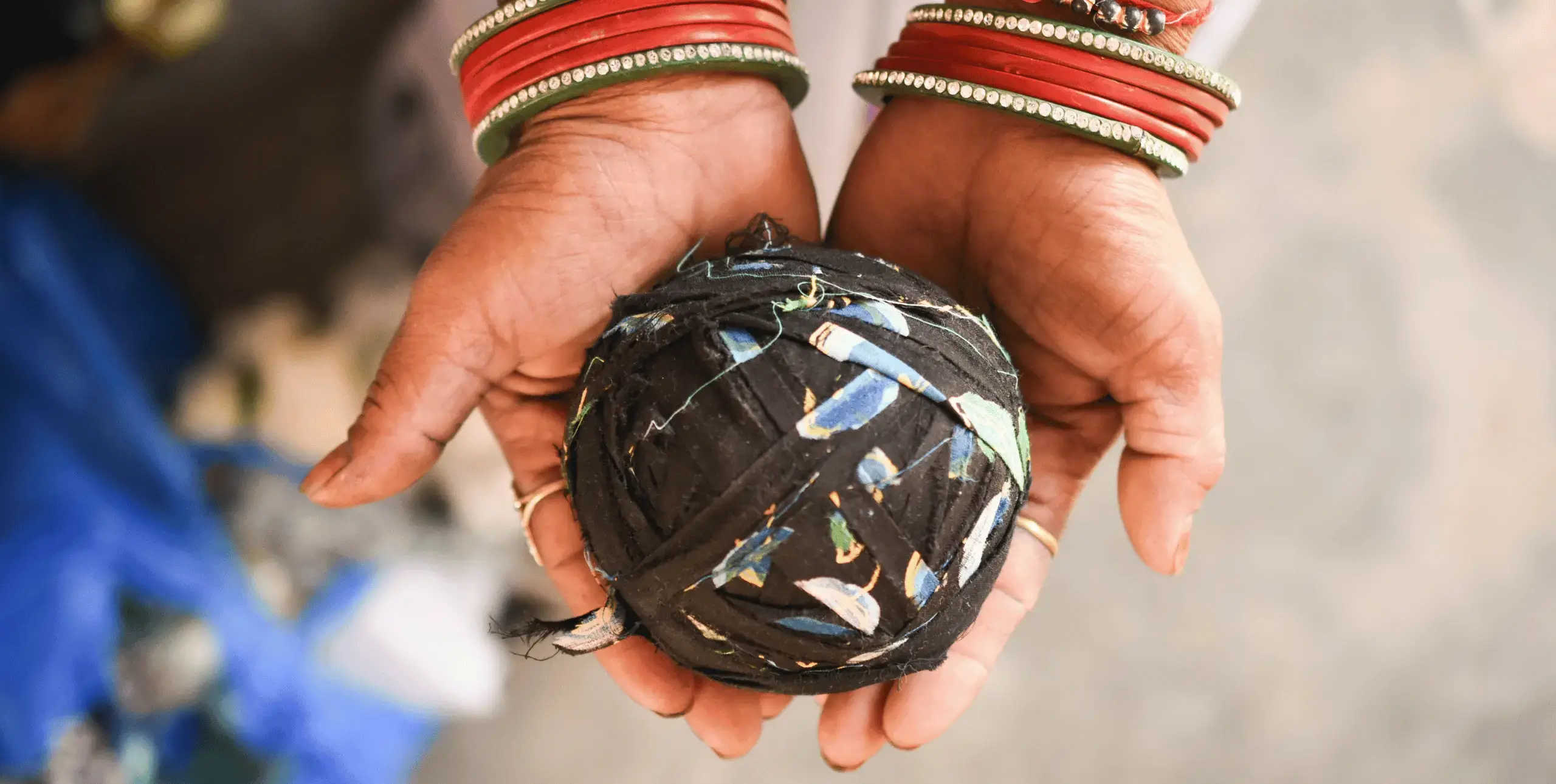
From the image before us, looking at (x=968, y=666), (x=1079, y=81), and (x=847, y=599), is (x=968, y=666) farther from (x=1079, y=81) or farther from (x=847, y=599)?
(x=1079, y=81)

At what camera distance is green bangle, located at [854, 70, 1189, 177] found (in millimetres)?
923

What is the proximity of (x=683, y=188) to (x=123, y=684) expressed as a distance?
3.36 feet

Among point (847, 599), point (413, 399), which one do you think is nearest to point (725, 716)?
point (847, 599)

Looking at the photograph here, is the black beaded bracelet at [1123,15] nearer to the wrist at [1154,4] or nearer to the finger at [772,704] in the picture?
the wrist at [1154,4]

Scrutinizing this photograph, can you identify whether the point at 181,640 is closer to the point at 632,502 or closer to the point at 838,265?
the point at 632,502

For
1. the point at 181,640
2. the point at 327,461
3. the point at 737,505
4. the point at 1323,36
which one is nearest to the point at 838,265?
the point at 737,505

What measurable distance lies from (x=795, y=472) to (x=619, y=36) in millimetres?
457

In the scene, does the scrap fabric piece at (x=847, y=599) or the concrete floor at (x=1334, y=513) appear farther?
the concrete floor at (x=1334, y=513)

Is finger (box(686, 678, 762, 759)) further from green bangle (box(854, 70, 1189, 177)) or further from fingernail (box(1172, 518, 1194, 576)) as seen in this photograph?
green bangle (box(854, 70, 1189, 177))

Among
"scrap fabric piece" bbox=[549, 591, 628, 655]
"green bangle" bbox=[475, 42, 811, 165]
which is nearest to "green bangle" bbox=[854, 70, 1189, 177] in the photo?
"green bangle" bbox=[475, 42, 811, 165]

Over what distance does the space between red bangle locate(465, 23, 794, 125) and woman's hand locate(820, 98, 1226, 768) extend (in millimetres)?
204

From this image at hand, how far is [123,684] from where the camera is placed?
1347 mm

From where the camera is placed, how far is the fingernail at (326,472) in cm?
86

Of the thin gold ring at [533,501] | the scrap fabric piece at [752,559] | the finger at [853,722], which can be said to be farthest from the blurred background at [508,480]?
the scrap fabric piece at [752,559]
